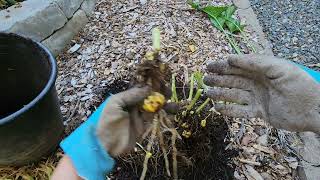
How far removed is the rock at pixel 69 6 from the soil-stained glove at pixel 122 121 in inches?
56.5

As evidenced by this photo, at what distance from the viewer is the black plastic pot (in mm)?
1763

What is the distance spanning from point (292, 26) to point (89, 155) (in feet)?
7.22

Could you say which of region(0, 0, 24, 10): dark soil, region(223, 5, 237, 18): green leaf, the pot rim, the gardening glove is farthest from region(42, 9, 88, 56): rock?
the gardening glove

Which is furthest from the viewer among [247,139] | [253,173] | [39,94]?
[247,139]

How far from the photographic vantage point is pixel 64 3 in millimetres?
2553

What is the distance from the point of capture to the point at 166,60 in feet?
8.00

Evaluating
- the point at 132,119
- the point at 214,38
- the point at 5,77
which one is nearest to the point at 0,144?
the point at 5,77

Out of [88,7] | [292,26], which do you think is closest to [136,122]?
[88,7]

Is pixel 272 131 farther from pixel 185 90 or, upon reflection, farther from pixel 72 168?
pixel 72 168

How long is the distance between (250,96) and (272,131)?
58cm

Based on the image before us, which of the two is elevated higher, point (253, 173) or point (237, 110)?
point (237, 110)

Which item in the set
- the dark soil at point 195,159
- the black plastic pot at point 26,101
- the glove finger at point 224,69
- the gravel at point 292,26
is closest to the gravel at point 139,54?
the dark soil at point 195,159

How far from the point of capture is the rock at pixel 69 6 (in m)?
2.53

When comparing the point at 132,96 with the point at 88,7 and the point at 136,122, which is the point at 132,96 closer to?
the point at 136,122
